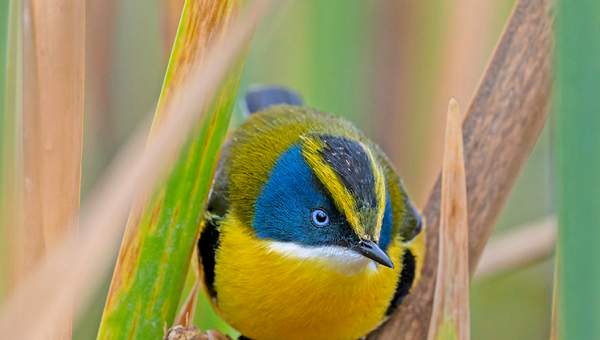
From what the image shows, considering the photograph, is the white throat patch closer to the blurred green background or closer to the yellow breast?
the yellow breast

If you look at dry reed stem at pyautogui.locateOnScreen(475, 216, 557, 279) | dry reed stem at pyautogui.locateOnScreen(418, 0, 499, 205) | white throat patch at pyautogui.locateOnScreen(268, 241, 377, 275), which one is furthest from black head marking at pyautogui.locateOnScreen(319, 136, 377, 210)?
dry reed stem at pyautogui.locateOnScreen(475, 216, 557, 279)

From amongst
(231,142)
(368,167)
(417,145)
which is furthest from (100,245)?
(417,145)

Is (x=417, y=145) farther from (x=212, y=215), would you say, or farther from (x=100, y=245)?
(x=100, y=245)

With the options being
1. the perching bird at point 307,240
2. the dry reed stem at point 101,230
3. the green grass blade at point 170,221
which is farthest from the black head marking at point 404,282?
the dry reed stem at point 101,230

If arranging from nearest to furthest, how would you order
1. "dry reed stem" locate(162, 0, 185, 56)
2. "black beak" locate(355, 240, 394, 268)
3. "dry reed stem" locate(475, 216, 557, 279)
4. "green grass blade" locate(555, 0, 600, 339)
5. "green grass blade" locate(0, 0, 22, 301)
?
"green grass blade" locate(555, 0, 600, 339) → "green grass blade" locate(0, 0, 22, 301) → "black beak" locate(355, 240, 394, 268) → "dry reed stem" locate(162, 0, 185, 56) → "dry reed stem" locate(475, 216, 557, 279)

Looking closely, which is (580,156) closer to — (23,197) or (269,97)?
(23,197)
